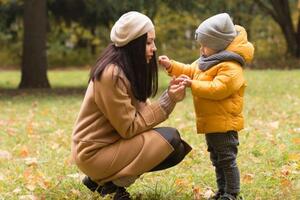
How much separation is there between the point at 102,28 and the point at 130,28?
561 inches

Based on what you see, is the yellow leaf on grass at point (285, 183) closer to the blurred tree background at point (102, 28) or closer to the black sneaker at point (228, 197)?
the black sneaker at point (228, 197)

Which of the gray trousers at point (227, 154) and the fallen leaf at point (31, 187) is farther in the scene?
the fallen leaf at point (31, 187)

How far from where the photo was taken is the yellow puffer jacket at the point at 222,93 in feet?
12.5

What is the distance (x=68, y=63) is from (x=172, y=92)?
26.8 meters

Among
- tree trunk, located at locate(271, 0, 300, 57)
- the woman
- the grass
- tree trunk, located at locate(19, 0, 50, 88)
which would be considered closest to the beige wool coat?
the woman

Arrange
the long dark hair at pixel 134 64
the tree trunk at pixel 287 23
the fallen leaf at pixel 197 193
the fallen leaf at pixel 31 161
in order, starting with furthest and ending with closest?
the tree trunk at pixel 287 23 < the fallen leaf at pixel 31 161 < the fallen leaf at pixel 197 193 < the long dark hair at pixel 134 64

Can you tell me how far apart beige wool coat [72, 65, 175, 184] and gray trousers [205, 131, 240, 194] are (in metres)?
0.30

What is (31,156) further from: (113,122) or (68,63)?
(68,63)

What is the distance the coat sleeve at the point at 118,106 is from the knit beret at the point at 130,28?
0.22 meters

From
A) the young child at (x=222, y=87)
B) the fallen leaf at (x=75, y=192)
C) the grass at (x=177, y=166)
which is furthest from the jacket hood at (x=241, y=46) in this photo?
the fallen leaf at (x=75, y=192)

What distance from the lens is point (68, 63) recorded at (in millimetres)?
30375

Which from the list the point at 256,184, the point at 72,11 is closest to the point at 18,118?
the point at 256,184

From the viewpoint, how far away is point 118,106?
3.79 m

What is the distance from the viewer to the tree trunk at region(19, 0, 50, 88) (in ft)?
47.8
